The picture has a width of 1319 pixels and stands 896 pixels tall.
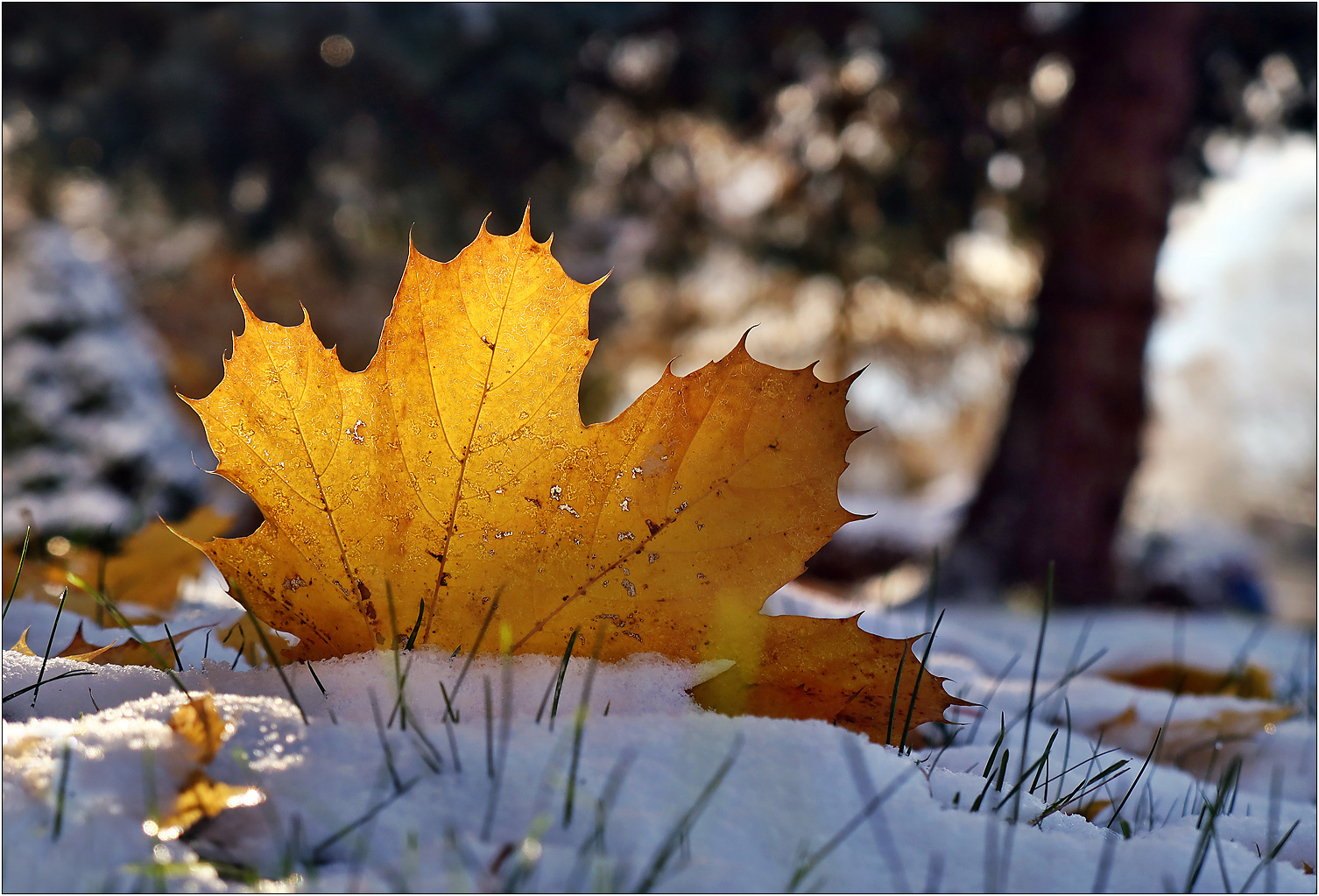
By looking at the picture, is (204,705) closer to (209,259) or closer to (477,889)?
(477,889)

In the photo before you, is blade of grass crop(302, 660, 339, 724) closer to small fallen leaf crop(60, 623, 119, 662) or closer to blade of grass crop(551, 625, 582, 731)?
blade of grass crop(551, 625, 582, 731)

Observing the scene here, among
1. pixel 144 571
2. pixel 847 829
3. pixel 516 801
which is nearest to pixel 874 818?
pixel 847 829

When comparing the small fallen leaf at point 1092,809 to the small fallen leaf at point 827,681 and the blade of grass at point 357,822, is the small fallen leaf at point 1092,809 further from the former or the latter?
the blade of grass at point 357,822

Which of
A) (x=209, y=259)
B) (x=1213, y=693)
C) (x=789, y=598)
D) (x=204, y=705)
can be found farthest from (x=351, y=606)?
(x=209, y=259)

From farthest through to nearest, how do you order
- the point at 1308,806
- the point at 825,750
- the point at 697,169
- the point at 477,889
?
the point at 697,169
the point at 1308,806
the point at 825,750
the point at 477,889

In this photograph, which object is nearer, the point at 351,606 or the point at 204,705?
the point at 204,705

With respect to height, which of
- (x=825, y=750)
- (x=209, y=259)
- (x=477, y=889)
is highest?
(x=209, y=259)

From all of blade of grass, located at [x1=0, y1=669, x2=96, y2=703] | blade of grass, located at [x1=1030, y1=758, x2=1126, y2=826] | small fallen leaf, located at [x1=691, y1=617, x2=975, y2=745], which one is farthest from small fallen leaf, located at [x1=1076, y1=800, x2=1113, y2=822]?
blade of grass, located at [x1=0, y1=669, x2=96, y2=703]

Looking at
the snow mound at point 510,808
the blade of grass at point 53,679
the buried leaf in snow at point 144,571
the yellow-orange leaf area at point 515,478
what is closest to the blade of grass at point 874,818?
the snow mound at point 510,808
